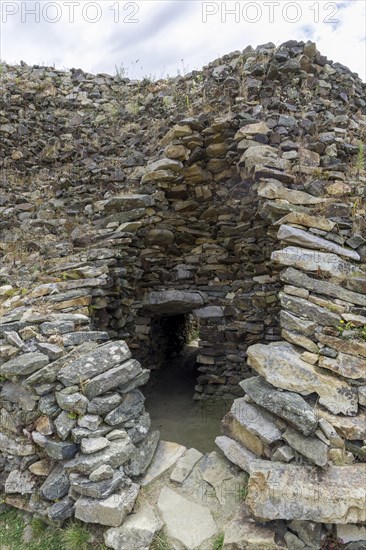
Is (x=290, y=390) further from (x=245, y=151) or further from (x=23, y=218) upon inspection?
(x=23, y=218)

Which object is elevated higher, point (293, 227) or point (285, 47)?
point (285, 47)

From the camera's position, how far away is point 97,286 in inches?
232

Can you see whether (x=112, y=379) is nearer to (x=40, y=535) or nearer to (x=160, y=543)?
(x=160, y=543)

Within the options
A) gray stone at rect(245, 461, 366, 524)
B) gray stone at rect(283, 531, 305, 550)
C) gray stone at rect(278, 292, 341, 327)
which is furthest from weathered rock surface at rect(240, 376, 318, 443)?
gray stone at rect(278, 292, 341, 327)

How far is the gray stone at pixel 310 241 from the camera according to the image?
4926 mm

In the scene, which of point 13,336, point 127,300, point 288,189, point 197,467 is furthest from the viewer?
point 127,300

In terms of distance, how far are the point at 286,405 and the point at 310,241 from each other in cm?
246

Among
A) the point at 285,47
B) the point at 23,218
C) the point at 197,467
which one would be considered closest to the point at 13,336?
the point at 197,467

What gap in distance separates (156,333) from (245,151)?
537 centimetres

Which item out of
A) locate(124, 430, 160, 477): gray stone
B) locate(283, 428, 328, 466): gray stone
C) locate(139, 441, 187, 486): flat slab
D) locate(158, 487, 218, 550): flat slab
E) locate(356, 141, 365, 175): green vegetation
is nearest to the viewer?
locate(283, 428, 328, 466): gray stone

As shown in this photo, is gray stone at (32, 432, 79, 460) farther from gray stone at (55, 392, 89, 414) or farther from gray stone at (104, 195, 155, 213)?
gray stone at (104, 195, 155, 213)

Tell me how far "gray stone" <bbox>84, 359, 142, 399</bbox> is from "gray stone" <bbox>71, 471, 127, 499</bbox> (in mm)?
848

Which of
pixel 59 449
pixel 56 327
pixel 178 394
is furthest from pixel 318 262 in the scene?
pixel 178 394

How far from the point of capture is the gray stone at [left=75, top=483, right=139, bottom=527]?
3.38 meters
